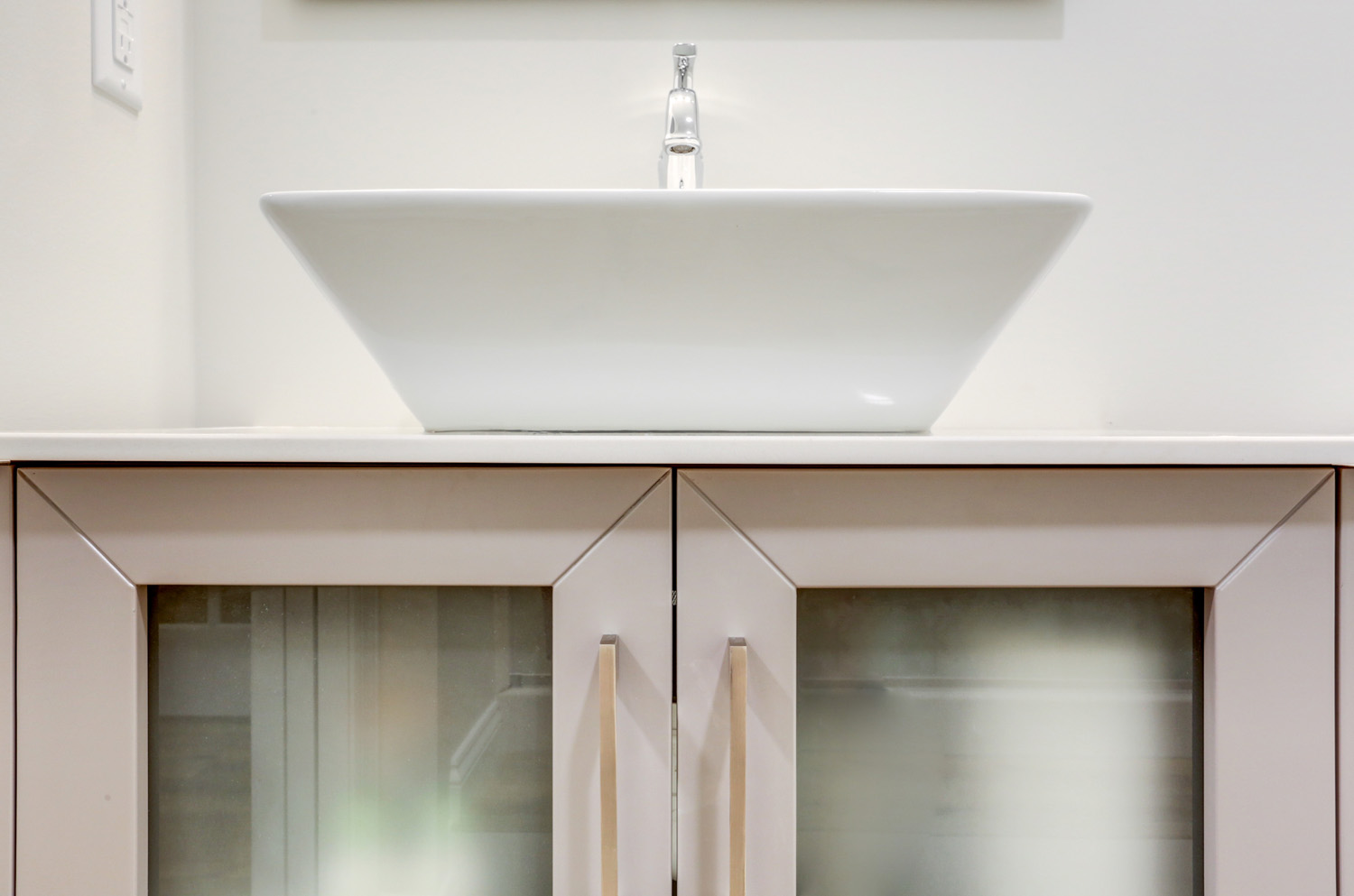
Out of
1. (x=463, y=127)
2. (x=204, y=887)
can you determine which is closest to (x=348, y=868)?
(x=204, y=887)

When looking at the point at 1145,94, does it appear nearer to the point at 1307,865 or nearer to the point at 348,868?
the point at 1307,865

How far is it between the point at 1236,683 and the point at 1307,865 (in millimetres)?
111

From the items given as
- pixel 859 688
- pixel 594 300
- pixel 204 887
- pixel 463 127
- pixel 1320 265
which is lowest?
pixel 204 887

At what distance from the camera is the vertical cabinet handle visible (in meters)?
0.42

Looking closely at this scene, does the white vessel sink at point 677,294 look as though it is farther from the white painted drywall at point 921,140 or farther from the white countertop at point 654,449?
the white painted drywall at point 921,140

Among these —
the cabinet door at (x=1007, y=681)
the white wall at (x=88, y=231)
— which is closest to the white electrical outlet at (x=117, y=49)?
the white wall at (x=88, y=231)

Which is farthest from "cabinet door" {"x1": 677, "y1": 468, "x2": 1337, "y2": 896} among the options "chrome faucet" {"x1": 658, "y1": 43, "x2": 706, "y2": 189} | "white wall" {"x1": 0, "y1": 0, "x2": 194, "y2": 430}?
"white wall" {"x1": 0, "y1": 0, "x2": 194, "y2": 430}

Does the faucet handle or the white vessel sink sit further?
the faucet handle

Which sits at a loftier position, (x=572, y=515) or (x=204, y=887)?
(x=572, y=515)

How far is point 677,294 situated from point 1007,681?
32 centimetres

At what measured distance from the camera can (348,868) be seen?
46cm

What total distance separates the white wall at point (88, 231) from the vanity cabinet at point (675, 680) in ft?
0.77

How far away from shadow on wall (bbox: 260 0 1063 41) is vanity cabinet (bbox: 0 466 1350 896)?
0.59m

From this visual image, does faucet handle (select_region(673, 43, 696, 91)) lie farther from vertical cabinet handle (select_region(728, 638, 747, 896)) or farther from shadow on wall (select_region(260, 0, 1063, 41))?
vertical cabinet handle (select_region(728, 638, 747, 896))
